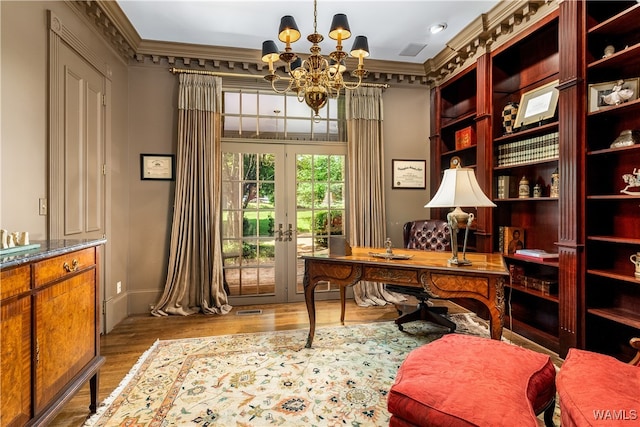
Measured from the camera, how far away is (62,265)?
5.45ft

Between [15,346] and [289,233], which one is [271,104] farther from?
[15,346]

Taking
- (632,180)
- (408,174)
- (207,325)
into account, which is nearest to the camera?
(632,180)

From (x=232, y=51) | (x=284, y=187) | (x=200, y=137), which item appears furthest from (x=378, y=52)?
(x=200, y=137)

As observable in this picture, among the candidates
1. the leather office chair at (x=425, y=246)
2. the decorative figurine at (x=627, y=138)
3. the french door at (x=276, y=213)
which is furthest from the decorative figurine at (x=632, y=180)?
the french door at (x=276, y=213)

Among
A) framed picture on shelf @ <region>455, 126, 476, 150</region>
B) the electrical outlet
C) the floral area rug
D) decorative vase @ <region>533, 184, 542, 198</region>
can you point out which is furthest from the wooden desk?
the electrical outlet

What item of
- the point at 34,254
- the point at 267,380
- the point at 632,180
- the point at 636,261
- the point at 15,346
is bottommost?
the point at 267,380

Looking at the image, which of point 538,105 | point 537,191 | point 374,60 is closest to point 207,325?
point 537,191

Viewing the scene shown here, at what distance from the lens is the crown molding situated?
295cm

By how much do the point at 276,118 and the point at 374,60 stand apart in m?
1.46

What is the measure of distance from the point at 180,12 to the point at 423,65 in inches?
118

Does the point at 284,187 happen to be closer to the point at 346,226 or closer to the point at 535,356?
the point at 346,226

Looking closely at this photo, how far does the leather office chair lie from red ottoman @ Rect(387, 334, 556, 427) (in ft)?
4.46

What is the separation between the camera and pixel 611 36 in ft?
8.21

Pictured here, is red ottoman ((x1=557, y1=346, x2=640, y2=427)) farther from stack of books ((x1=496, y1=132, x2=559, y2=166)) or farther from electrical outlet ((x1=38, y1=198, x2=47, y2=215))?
electrical outlet ((x1=38, y1=198, x2=47, y2=215))
